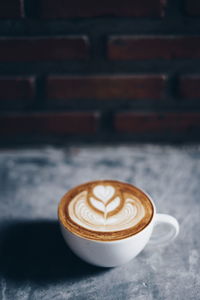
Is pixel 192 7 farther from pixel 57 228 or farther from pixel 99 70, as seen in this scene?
pixel 57 228

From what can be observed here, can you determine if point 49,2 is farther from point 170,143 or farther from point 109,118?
point 170,143

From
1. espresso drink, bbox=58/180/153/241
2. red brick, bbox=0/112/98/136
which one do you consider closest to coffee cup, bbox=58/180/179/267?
espresso drink, bbox=58/180/153/241

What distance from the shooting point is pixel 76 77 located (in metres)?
0.81

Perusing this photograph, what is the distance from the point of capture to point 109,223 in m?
0.56

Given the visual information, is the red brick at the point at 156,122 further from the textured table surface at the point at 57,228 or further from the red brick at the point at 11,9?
the red brick at the point at 11,9

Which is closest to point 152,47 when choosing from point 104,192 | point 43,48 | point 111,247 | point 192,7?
point 192,7

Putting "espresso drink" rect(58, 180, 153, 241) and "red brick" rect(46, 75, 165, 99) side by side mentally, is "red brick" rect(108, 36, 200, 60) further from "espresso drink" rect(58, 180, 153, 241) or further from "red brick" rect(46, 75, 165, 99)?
"espresso drink" rect(58, 180, 153, 241)

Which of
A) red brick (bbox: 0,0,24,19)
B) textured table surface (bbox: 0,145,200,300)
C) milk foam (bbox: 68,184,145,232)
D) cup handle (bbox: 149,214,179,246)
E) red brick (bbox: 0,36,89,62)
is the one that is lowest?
textured table surface (bbox: 0,145,200,300)

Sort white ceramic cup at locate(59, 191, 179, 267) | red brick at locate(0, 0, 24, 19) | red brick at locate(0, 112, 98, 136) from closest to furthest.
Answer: white ceramic cup at locate(59, 191, 179, 267), red brick at locate(0, 0, 24, 19), red brick at locate(0, 112, 98, 136)

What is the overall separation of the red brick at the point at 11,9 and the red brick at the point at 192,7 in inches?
12.8

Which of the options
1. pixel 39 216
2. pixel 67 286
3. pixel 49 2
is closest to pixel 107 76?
pixel 49 2

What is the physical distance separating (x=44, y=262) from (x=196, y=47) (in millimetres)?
525

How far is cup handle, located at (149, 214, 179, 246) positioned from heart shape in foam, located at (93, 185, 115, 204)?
0.09 metres

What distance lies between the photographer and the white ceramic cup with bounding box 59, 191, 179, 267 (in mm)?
524
